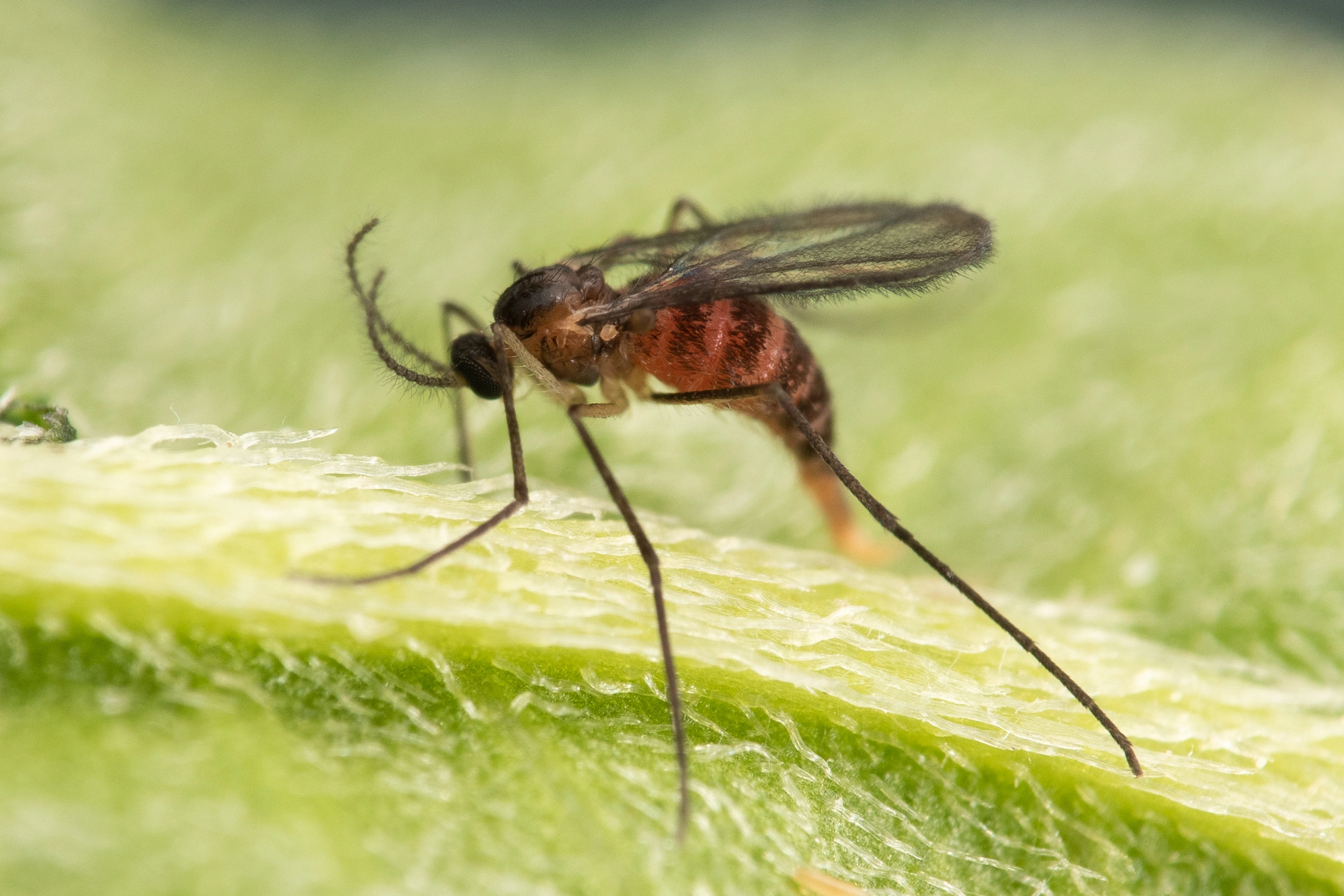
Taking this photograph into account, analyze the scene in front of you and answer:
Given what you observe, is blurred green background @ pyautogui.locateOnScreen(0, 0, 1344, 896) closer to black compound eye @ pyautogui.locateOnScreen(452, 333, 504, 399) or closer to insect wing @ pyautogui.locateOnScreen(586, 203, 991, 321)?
black compound eye @ pyautogui.locateOnScreen(452, 333, 504, 399)

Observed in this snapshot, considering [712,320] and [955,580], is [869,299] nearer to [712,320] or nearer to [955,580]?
[712,320]

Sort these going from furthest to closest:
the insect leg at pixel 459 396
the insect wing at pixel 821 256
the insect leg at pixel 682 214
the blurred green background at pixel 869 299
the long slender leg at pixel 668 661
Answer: the insect leg at pixel 682 214 → the insect leg at pixel 459 396 → the blurred green background at pixel 869 299 → the insect wing at pixel 821 256 → the long slender leg at pixel 668 661

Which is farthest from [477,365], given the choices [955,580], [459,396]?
[955,580]

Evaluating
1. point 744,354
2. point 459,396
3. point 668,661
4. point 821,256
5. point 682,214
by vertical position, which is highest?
point 682,214

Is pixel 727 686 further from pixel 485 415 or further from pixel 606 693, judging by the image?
pixel 485 415

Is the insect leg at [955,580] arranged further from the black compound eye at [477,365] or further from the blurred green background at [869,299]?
the black compound eye at [477,365]

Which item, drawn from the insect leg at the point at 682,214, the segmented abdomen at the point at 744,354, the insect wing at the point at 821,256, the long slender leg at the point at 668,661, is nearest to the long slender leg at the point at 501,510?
the long slender leg at the point at 668,661
